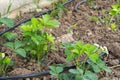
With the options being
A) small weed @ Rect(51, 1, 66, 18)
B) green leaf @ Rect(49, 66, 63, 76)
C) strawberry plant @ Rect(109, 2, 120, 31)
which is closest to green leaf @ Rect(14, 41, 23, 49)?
green leaf @ Rect(49, 66, 63, 76)

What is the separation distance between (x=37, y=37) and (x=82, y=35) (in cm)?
56

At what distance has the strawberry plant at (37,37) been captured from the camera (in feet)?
6.09

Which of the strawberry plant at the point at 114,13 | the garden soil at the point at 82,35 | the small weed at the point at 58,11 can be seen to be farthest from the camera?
the small weed at the point at 58,11

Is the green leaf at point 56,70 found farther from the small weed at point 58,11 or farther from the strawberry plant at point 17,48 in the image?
the small weed at point 58,11

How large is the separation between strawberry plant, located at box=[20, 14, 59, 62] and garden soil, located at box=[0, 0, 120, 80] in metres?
0.07

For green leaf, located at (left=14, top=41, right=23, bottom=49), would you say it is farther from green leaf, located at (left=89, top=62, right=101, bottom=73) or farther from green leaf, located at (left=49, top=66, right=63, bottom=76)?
green leaf, located at (left=89, top=62, right=101, bottom=73)

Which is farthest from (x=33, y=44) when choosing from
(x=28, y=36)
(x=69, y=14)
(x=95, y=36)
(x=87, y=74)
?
(x=69, y=14)

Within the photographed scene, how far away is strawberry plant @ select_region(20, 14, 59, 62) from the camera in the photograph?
1.86 m

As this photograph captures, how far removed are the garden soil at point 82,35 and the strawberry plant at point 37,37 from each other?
7 centimetres

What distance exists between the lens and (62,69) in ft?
5.72

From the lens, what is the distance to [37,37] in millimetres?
1845

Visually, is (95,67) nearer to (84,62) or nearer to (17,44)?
(84,62)

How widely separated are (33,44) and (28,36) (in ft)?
0.19

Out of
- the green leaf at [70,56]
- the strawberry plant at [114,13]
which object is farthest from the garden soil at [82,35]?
the green leaf at [70,56]
